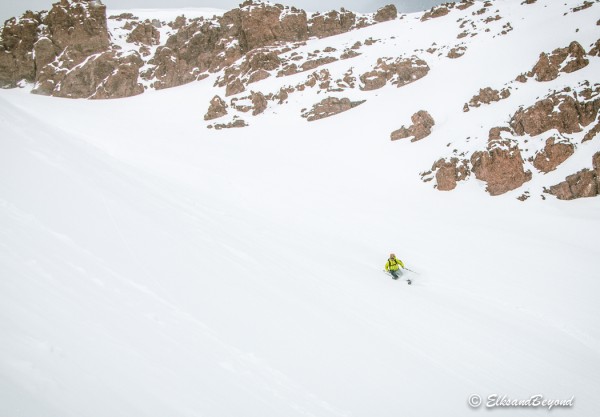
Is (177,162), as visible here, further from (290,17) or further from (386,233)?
(290,17)

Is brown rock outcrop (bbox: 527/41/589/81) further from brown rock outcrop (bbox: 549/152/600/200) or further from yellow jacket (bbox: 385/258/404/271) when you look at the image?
yellow jacket (bbox: 385/258/404/271)

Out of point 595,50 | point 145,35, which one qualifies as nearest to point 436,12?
point 595,50

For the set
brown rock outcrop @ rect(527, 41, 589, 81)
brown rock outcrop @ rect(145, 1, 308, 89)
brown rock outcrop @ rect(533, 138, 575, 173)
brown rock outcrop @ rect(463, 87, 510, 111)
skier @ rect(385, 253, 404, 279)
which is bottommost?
skier @ rect(385, 253, 404, 279)

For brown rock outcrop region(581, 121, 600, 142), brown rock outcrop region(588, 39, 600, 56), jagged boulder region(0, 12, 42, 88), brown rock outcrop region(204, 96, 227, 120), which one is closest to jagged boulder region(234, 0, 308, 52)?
brown rock outcrop region(204, 96, 227, 120)

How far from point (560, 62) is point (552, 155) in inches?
434

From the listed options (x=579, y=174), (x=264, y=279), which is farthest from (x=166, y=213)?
(x=579, y=174)

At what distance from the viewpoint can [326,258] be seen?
13.6m

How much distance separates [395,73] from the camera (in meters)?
39.9

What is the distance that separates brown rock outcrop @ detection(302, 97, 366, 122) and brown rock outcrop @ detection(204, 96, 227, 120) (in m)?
12.1

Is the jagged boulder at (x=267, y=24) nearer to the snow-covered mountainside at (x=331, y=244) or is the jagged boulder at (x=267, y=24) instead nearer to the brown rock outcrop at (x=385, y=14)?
the brown rock outcrop at (x=385, y=14)

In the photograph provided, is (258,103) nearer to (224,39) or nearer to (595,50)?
(224,39)

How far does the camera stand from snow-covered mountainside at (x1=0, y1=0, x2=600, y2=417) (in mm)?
5223

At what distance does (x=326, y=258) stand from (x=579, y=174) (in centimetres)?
1595

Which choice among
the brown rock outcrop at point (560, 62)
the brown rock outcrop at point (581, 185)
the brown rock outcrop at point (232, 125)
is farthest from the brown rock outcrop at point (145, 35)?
the brown rock outcrop at point (581, 185)
